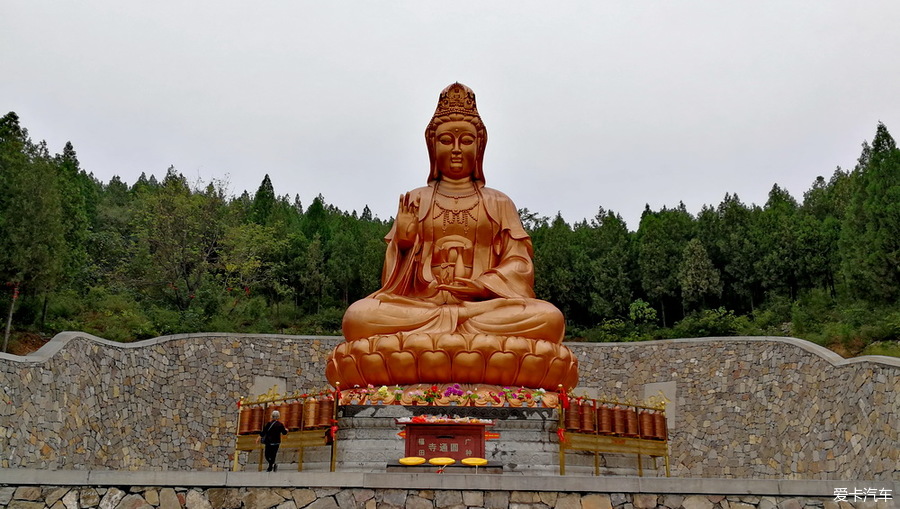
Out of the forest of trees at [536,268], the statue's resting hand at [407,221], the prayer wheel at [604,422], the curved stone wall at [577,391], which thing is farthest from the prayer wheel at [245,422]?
the forest of trees at [536,268]

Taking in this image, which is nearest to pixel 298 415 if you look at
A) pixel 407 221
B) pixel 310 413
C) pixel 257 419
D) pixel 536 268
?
pixel 310 413

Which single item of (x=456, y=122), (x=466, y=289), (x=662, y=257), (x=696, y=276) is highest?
(x=456, y=122)

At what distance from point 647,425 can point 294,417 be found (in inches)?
147

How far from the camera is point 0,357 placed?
10.3 m

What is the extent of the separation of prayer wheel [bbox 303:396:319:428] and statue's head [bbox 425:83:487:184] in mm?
4408

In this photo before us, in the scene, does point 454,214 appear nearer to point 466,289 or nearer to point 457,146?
point 457,146

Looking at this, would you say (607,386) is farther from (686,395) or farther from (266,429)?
(266,429)

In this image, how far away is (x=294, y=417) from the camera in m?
8.71

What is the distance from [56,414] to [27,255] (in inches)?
133

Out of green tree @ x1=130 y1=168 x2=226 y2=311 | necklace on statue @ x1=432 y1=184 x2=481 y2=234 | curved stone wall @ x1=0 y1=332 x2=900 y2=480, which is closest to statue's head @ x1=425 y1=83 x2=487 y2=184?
necklace on statue @ x1=432 y1=184 x2=481 y2=234

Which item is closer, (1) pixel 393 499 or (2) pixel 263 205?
(1) pixel 393 499

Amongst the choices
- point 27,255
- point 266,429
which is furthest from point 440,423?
point 27,255

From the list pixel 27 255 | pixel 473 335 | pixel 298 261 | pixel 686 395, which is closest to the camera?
pixel 473 335

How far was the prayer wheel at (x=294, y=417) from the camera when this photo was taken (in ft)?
28.5
